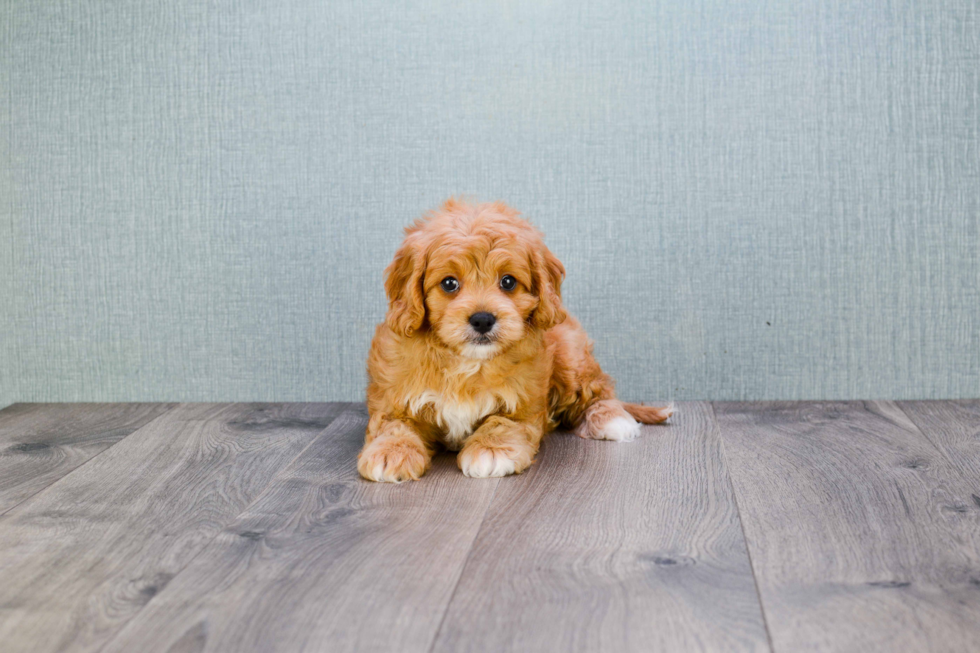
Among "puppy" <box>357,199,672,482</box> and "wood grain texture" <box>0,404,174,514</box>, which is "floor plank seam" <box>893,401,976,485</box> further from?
"wood grain texture" <box>0,404,174,514</box>

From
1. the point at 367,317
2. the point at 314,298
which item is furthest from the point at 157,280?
the point at 367,317

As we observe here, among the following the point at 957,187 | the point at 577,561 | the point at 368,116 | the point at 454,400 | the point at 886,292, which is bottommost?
the point at 577,561

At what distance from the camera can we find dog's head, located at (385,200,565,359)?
201 centimetres

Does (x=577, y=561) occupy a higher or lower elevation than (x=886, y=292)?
lower

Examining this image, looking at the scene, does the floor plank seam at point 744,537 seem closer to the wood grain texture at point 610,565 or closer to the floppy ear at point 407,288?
the wood grain texture at point 610,565

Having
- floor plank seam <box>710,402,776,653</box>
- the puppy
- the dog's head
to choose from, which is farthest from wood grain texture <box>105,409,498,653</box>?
floor plank seam <box>710,402,776,653</box>

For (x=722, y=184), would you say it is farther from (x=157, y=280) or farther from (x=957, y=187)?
(x=157, y=280)

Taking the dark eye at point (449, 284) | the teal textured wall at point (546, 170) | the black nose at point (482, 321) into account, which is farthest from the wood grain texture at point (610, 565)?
the teal textured wall at point (546, 170)

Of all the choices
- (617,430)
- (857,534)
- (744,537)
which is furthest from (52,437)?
(857,534)

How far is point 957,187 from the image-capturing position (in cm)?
279

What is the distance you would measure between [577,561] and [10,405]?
2376 millimetres

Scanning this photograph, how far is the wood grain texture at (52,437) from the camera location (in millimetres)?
2117

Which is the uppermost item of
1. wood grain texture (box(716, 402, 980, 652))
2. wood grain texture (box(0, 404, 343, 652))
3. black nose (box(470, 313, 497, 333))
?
black nose (box(470, 313, 497, 333))

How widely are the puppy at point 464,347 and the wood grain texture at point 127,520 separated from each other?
0.36 meters
